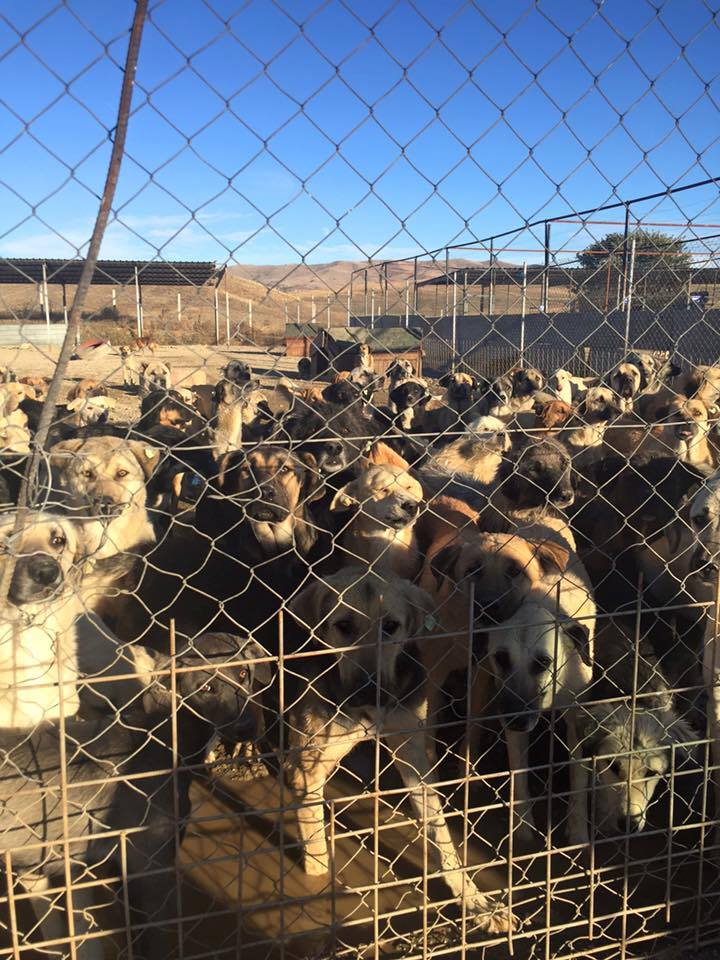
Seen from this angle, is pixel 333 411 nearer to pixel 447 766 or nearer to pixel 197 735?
pixel 447 766

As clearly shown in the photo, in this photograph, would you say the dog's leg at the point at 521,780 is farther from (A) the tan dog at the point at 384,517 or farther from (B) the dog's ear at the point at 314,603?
(A) the tan dog at the point at 384,517

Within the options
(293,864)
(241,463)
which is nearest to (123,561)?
(241,463)

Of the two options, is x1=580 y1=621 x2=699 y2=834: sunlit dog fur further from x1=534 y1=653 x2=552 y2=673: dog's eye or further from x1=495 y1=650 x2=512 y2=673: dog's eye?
x1=495 y1=650 x2=512 y2=673: dog's eye

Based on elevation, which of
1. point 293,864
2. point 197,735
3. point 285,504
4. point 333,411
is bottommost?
point 293,864

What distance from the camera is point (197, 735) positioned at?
3342 millimetres

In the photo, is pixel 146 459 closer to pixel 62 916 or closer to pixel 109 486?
pixel 109 486

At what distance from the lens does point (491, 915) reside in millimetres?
2891

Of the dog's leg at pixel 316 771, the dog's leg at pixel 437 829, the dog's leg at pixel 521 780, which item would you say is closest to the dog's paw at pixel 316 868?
the dog's leg at pixel 316 771

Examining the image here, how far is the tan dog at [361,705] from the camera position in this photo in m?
3.23

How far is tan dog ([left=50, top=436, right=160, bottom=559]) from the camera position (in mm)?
4441

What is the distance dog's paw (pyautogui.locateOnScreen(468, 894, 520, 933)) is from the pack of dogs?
0.02 m

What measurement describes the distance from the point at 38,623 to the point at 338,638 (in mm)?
1212

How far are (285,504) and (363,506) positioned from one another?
574 mm

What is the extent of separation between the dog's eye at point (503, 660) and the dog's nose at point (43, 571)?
1.82 m
